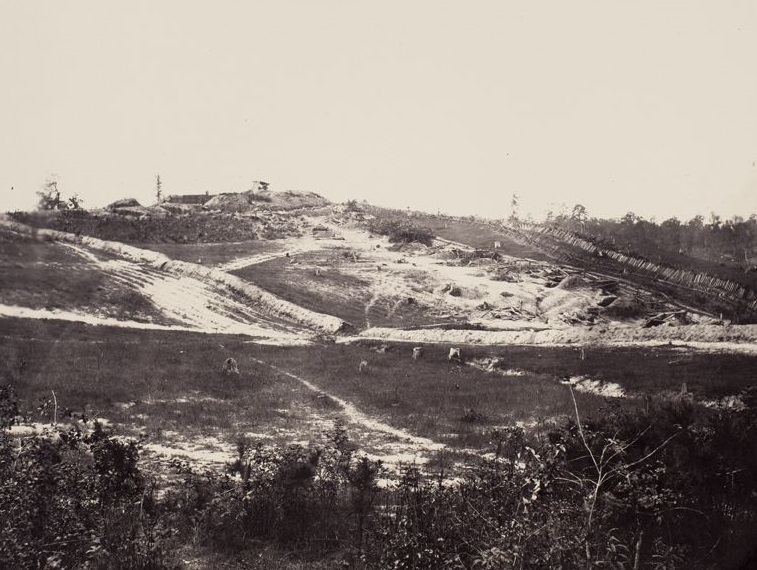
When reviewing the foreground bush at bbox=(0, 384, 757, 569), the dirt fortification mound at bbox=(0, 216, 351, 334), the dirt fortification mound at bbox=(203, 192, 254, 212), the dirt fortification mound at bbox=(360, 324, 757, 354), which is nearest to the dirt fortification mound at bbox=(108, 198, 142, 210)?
the dirt fortification mound at bbox=(203, 192, 254, 212)

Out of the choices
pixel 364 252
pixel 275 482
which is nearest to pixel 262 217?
pixel 364 252

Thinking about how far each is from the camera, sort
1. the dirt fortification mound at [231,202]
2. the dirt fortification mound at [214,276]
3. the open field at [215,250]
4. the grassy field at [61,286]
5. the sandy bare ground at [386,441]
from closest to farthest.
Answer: the sandy bare ground at [386,441], the grassy field at [61,286], the dirt fortification mound at [214,276], the open field at [215,250], the dirt fortification mound at [231,202]

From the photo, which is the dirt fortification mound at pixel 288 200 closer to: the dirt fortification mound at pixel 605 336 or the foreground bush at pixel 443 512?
the dirt fortification mound at pixel 605 336

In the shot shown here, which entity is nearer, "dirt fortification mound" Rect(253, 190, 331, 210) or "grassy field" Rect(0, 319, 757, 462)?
"grassy field" Rect(0, 319, 757, 462)

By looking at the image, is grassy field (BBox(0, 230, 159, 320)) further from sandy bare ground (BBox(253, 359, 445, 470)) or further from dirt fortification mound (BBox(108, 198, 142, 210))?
dirt fortification mound (BBox(108, 198, 142, 210))

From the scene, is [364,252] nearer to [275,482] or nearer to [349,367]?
[349,367]

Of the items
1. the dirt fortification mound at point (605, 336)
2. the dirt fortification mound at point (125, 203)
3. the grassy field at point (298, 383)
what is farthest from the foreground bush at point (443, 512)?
the dirt fortification mound at point (125, 203)

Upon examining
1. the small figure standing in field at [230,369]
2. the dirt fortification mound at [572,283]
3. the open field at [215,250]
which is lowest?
the small figure standing in field at [230,369]

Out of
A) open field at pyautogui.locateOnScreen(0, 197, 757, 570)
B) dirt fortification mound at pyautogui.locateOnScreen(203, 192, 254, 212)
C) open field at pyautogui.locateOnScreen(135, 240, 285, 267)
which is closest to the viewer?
open field at pyautogui.locateOnScreen(0, 197, 757, 570)

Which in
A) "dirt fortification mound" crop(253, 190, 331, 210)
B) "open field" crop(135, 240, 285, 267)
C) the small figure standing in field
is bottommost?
the small figure standing in field
